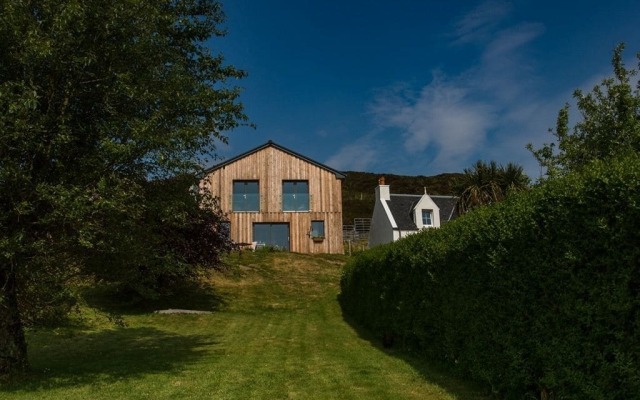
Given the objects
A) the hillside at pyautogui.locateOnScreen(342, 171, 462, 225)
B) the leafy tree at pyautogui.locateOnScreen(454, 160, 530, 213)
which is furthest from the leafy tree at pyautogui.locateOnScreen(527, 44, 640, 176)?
the hillside at pyautogui.locateOnScreen(342, 171, 462, 225)

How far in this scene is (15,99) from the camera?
27.8 ft

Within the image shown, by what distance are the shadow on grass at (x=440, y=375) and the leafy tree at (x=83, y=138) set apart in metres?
6.44

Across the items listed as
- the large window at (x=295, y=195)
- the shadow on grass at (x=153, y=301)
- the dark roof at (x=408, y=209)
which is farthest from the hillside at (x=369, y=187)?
the shadow on grass at (x=153, y=301)

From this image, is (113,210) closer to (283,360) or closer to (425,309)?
(283,360)

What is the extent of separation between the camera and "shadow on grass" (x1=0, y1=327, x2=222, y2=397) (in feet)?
33.0

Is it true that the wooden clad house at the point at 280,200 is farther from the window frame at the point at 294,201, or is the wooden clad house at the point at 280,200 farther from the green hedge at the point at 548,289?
the green hedge at the point at 548,289

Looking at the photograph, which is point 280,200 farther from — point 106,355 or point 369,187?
point 369,187

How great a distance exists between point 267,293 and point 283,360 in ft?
48.8

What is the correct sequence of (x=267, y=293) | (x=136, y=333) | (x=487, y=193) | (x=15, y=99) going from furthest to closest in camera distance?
1. (x=487, y=193)
2. (x=267, y=293)
3. (x=136, y=333)
4. (x=15, y=99)

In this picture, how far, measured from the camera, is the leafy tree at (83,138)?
881 cm

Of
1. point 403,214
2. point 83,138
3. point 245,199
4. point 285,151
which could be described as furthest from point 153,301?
point 403,214

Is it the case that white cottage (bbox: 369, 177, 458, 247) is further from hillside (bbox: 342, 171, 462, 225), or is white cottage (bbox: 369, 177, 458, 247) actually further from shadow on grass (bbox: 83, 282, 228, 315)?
hillside (bbox: 342, 171, 462, 225)

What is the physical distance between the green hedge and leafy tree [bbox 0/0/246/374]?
6.29m

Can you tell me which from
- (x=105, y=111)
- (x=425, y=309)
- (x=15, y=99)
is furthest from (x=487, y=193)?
(x=15, y=99)
